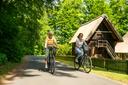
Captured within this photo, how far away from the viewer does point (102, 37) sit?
55219 millimetres

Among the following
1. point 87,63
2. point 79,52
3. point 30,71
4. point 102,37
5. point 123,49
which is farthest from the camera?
point 123,49

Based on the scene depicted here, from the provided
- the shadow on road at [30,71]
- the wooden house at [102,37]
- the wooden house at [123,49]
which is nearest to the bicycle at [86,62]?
→ the shadow on road at [30,71]

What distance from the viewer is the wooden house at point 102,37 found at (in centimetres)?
5262

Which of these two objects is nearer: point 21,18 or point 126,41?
point 21,18

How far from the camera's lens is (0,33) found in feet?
80.4

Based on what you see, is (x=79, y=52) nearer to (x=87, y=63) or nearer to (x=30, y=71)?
(x=87, y=63)

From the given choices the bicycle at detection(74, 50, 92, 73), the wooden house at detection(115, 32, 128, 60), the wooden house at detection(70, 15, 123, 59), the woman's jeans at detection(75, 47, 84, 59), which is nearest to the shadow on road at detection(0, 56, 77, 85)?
the bicycle at detection(74, 50, 92, 73)

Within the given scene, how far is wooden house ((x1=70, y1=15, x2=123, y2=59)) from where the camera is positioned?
52625 millimetres

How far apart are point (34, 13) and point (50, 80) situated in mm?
18586

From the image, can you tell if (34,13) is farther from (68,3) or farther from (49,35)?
(68,3)

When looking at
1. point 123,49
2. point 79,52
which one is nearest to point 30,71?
point 79,52

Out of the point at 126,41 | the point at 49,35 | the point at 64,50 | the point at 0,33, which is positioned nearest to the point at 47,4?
the point at 0,33

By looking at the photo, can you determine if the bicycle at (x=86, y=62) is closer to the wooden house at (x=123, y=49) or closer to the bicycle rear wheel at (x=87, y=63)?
the bicycle rear wheel at (x=87, y=63)

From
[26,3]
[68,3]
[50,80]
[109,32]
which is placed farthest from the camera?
[68,3]
